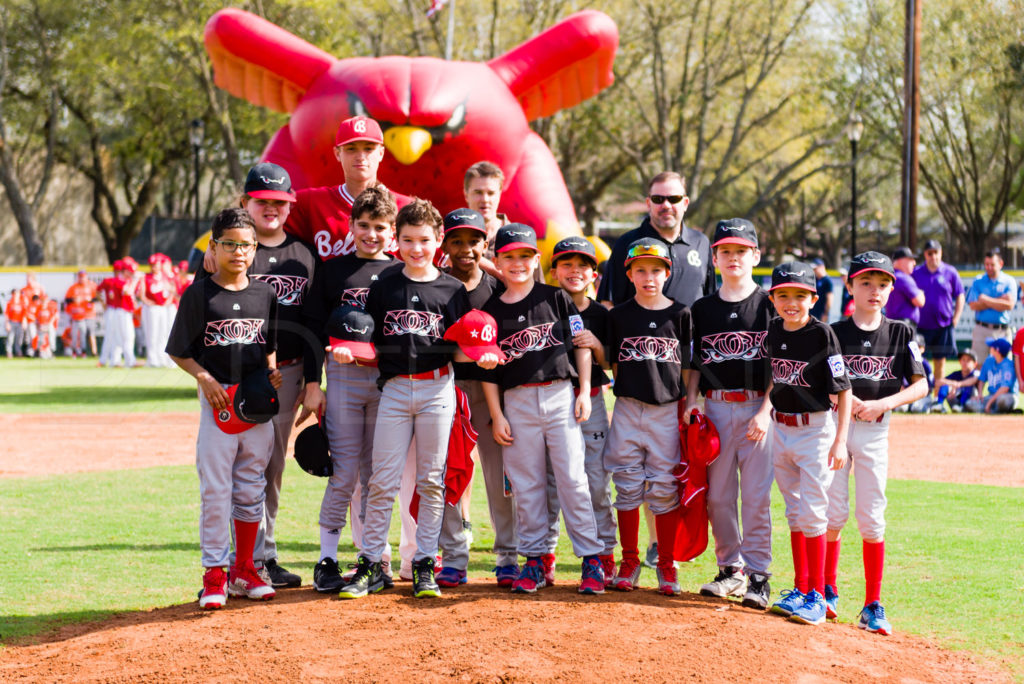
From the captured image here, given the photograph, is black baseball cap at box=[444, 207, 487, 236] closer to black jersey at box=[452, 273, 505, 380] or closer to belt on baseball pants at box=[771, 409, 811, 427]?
black jersey at box=[452, 273, 505, 380]

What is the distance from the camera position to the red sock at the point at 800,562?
4.45m

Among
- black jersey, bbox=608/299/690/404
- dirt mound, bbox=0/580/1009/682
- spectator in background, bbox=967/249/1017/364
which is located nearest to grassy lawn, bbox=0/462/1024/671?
dirt mound, bbox=0/580/1009/682

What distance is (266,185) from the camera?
489 centimetres

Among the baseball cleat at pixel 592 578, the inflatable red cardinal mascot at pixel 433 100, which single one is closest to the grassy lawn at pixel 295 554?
the baseball cleat at pixel 592 578

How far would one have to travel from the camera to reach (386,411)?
4.58 m

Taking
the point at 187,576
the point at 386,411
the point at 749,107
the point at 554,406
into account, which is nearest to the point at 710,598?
the point at 554,406

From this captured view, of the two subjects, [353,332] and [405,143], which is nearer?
[353,332]

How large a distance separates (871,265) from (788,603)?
1.53m

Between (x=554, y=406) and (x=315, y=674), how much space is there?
1682 millimetres

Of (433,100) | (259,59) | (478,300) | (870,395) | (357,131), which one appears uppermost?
(259,59)

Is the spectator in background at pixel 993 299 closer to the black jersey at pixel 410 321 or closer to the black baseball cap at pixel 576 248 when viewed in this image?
the black baseball cap at pixel 576 248

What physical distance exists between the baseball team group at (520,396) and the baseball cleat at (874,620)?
0.4 inches

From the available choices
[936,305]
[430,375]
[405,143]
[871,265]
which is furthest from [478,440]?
[936,305]

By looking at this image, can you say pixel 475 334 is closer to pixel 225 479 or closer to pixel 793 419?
pixel 225 479
